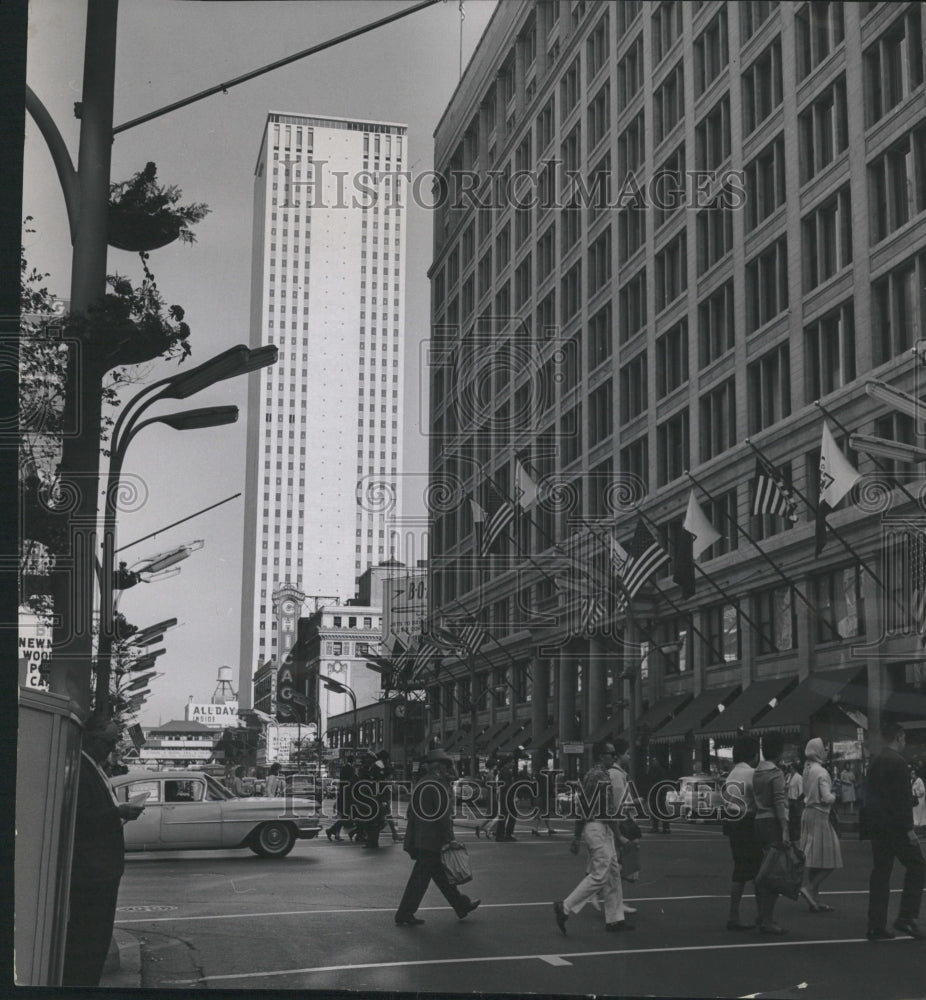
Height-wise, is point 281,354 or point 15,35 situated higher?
point 15,35

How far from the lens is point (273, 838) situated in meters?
23.3

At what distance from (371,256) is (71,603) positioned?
3553 millimetres

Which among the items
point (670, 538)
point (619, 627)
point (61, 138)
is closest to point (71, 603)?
point (61, 138)

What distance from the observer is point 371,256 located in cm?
1044

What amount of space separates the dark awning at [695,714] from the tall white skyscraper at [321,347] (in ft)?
92.1

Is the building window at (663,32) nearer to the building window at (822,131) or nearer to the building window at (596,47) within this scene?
the building window at (596,47)

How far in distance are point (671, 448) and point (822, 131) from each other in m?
12.9

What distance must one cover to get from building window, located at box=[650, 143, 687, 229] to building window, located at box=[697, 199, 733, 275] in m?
2.05

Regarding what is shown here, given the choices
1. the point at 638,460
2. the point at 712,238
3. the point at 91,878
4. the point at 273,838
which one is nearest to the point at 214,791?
the point at 273,838

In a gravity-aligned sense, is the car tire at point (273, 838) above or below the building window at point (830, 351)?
below

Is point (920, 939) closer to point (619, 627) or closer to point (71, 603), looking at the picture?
point (71, 603)

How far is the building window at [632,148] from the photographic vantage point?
2518cm

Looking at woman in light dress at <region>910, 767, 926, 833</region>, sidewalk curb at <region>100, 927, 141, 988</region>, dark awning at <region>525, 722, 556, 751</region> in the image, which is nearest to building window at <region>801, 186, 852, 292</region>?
woman in light dress at <region>910, 767, 926, 833</region>

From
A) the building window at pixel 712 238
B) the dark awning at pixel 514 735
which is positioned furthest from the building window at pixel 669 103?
the dark awning at pixel 514 735
